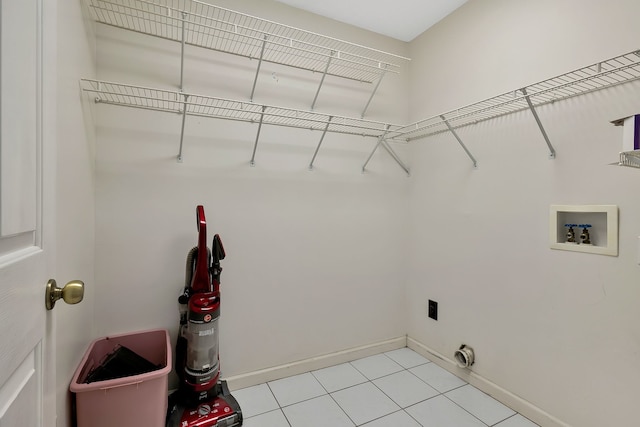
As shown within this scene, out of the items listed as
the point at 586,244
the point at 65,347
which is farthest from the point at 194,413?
the point at 586,244

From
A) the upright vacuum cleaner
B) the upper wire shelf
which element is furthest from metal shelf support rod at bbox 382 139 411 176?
the upright vacuum cleaner

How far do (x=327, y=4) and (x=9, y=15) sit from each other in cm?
190

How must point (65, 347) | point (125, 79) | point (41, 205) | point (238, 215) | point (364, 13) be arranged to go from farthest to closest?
1. point (364, 13)
2. point (238, 215)
3. point (125, 79)
4. point (65, 347)
5. point (41, 205)

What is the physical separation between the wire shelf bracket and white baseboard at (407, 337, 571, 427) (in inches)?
77.2

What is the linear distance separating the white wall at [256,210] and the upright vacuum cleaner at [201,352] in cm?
25

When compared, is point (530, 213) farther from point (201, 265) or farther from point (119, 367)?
point (119, 367)

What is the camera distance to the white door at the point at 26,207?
453mm

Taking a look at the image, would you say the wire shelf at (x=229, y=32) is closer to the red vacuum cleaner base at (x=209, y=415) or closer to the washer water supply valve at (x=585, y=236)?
the washer water supply valve at (x=585, y=236)

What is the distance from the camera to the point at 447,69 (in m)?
2.06

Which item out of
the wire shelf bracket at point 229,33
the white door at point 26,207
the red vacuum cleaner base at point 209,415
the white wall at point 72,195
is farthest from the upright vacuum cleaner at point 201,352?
the wire shelf bracket at point 229,33

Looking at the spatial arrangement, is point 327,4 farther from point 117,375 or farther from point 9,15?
point 117,375

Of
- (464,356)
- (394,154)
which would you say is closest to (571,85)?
(394,154)

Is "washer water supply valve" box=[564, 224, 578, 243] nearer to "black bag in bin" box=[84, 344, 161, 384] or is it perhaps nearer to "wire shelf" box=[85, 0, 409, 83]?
"wire shelf" box=[85, 0, 409, 83]

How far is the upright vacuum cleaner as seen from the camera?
1.44 m
